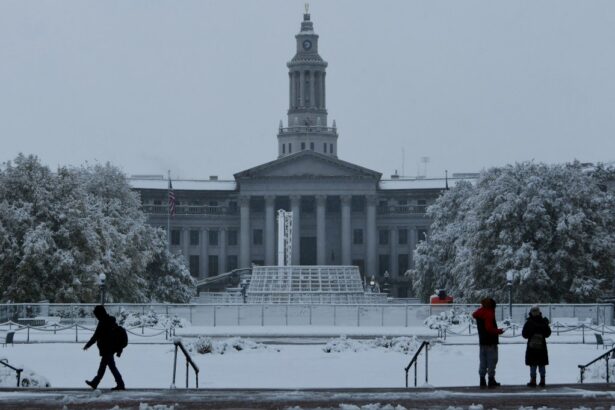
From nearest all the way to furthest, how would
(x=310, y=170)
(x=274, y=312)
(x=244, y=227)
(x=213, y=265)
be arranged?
1. (x=274, y=312)
2. (x=310, y=170)
3. (x=244, y=227)
4. (x=213, y=265)

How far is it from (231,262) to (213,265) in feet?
6.62

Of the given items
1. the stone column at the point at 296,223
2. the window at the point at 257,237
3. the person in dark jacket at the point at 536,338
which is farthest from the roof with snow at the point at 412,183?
the person in dark jacket at the point at 536,338

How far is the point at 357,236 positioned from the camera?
157250 mm

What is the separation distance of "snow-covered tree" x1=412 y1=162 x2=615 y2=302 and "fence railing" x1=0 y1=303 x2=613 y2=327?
11895 millimetres

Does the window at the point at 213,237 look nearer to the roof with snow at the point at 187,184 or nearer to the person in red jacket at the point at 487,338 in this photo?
the roof with snow at the point at 187,184

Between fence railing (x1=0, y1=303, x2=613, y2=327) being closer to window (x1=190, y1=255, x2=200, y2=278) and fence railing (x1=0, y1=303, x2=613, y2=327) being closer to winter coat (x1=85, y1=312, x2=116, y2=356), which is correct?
winter coat (x1=85, y1=312, x2=116, y2=356)

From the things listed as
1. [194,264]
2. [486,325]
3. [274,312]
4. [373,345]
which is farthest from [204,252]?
[486,325]

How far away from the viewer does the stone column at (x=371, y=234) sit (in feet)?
500

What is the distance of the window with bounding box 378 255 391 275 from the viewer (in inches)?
6117

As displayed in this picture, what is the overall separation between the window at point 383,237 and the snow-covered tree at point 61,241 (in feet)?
216

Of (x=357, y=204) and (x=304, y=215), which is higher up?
(x=357, y=204)

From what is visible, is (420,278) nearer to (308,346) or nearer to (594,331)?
(594,331)

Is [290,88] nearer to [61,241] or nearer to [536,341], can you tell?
[61,241]

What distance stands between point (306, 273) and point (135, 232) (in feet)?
36.7
